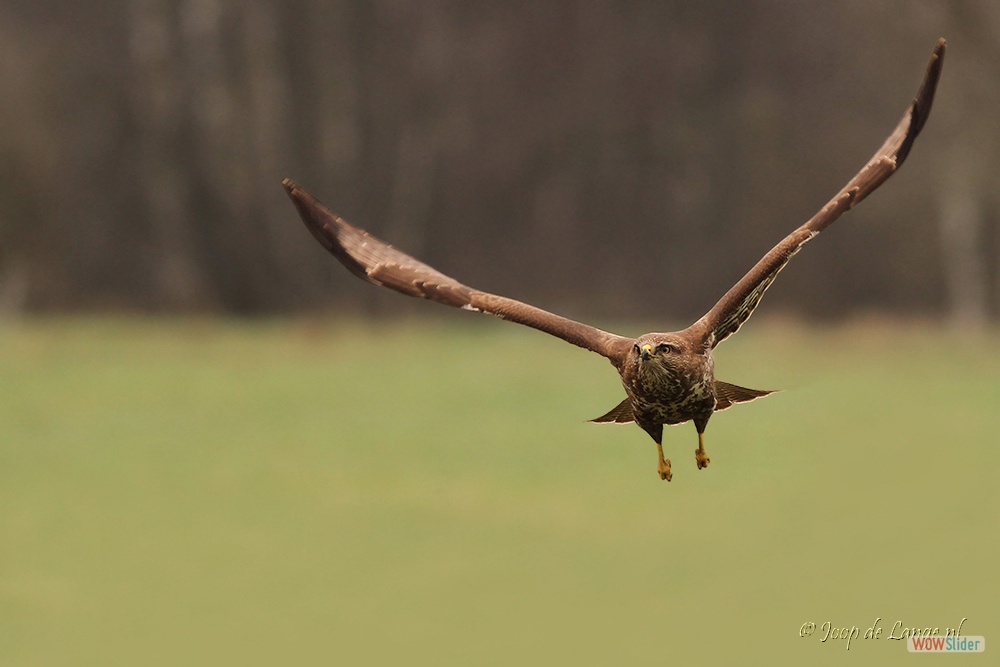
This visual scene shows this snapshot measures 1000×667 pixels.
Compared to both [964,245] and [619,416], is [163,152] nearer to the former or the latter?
[964,245]

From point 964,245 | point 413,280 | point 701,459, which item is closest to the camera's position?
point 701,459

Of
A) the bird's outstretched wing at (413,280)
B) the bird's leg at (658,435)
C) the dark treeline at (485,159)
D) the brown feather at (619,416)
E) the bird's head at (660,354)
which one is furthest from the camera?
the dark treeline at (485,159)

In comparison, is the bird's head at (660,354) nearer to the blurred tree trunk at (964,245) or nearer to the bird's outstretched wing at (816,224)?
the bird's outstretched wing at (816,224)

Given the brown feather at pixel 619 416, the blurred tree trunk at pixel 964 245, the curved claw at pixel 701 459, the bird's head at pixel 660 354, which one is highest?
the bird's head at pixel 660 354

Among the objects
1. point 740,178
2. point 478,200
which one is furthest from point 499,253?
point 740,178

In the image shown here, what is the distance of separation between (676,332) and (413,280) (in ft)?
6.02

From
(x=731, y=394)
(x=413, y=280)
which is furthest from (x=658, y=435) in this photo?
(x=413, y=280)

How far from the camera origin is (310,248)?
106 ft

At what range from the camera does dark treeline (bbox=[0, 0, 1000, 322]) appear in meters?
31.2

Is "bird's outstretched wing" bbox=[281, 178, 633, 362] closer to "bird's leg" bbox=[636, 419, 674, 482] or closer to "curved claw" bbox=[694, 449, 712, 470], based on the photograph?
"bird's leg" bbox=[636, 419, 674, 482]

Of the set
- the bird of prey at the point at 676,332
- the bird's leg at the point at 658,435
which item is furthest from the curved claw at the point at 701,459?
the bird's leg at the point at 658,435

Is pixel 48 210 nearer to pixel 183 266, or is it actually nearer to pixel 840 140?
pixel 183 266

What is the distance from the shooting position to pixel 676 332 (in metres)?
6.48

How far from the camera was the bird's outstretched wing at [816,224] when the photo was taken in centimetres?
630
